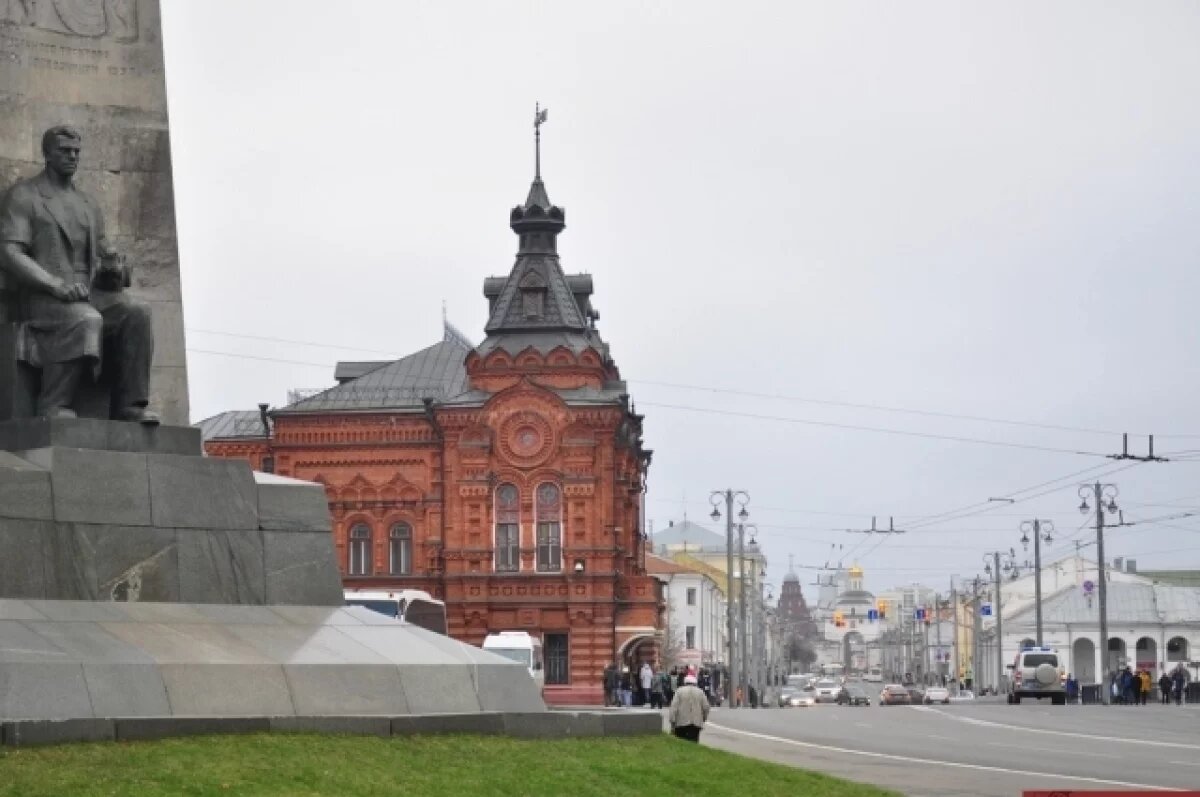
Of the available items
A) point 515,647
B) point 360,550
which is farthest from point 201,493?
point 360,550

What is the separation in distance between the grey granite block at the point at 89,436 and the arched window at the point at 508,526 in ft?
197

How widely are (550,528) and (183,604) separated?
60.9 meters

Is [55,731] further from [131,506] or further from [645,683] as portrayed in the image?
[645,683]

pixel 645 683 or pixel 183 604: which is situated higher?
pixel 183 604

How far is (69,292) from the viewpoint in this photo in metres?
16.5

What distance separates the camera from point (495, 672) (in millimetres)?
16219

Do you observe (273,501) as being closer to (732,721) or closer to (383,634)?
(383,634)

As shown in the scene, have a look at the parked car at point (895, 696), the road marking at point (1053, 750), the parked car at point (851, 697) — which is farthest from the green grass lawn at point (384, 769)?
the parked car at point (851, 697)

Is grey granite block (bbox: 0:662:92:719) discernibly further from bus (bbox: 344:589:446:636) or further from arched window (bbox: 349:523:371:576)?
arched window (bbox: 349:523:371:576)

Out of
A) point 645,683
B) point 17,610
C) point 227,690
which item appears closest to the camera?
point 227,690

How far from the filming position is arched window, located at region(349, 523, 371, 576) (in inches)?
3110

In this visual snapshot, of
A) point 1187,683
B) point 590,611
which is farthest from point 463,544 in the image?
point 1187,683

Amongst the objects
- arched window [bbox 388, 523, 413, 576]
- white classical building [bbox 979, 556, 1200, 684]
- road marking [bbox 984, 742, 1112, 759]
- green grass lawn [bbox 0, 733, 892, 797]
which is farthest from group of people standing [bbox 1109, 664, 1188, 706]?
white classical building [bbox 979, 556, 1200, 684]

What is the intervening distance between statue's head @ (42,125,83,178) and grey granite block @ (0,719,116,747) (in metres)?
5.34
